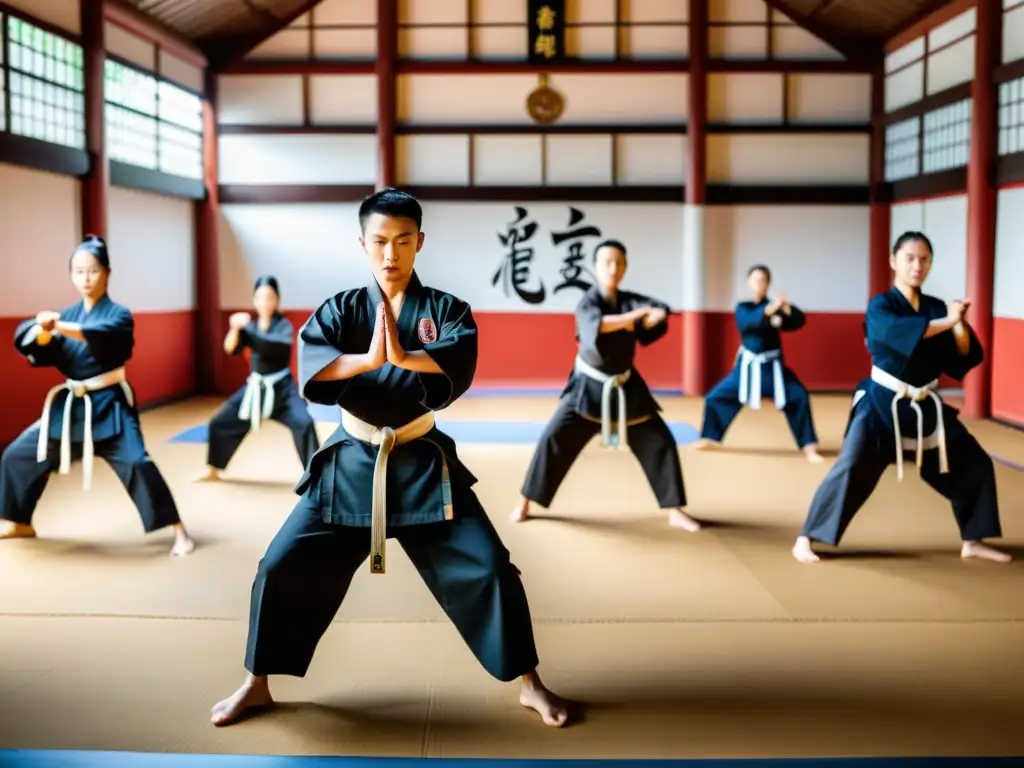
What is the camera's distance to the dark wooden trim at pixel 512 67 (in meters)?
10.1

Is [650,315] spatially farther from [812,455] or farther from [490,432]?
[490,432]

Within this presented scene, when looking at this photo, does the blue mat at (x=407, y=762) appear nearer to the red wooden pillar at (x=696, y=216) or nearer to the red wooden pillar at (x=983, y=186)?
the red wooden pillar at (x=983, y=186)

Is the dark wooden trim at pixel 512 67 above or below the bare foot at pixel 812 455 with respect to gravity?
above

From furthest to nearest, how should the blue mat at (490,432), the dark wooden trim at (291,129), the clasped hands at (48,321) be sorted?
the dark wooden trim at (291,129), the blue mat at (490,432), the clasped hands at (48,321)

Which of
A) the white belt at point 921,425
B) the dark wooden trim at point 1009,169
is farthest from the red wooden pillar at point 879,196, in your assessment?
the white belt at point 921,425

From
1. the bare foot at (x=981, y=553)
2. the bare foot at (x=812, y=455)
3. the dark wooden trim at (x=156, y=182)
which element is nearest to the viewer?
the bare foot at (x=981, y=553)

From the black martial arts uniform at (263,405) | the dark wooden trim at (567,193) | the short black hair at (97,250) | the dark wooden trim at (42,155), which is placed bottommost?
the black martial arts uniform at (263,405)

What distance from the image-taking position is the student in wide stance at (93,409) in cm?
409

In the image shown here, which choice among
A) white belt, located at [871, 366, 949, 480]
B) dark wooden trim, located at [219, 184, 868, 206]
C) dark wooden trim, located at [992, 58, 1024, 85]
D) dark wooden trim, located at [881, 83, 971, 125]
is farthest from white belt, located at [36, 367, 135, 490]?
dark wooden trim, located at [881, 83, 971, 125]

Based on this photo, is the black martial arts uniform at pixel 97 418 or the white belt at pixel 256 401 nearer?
the black martial arts uniform at pixel 97 418

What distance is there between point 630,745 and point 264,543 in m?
2.36

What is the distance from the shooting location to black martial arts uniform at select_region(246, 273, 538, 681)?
2.51m

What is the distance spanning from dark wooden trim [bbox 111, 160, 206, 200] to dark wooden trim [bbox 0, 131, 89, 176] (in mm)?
649

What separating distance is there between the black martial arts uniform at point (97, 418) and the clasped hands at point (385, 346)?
2.13 meters
